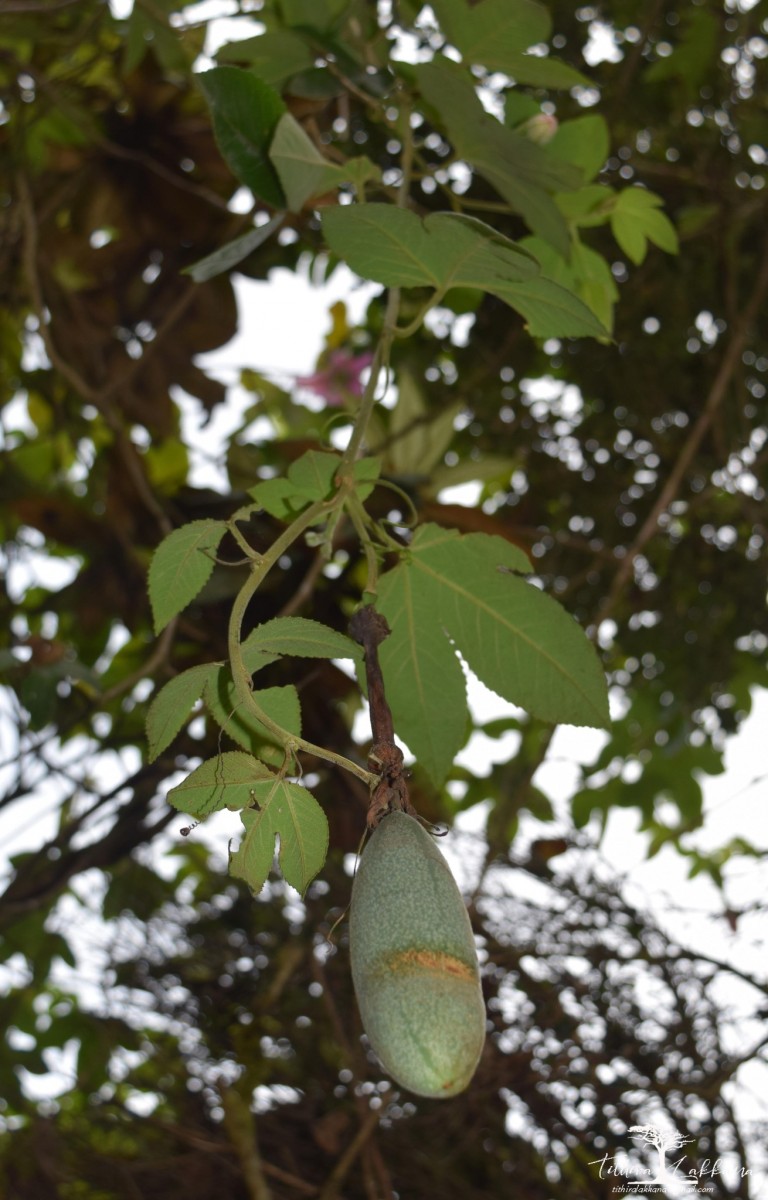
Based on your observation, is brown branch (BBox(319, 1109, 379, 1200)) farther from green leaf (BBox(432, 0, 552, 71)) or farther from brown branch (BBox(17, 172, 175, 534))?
green leaf (BBox(432, 0, 552, 71))

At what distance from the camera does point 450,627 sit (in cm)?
51

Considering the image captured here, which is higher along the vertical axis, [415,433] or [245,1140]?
[415,433]

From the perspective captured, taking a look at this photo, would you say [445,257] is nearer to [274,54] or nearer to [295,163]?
[295,163]

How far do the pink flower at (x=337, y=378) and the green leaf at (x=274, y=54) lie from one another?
0.57 metres

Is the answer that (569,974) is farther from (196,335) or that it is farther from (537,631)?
(196,335)

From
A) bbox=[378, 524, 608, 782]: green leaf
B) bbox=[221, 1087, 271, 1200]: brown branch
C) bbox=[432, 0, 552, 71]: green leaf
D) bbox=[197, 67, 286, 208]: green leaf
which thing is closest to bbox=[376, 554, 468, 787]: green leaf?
bbox=[378, 524, 608, 782]: green leaf

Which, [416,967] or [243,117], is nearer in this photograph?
[416,967]

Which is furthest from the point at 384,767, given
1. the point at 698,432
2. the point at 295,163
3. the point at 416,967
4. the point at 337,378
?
the point at 337,378

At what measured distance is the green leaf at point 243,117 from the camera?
0.54m

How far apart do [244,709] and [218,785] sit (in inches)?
1.9

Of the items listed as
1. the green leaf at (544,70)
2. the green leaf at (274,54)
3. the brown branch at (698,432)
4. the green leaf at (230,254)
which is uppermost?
the green leaf at (274,54)

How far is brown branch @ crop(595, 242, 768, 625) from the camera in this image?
926mm

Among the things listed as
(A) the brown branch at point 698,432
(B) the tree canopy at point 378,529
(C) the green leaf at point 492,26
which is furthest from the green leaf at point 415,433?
(C) the green leaf at point 492,26
